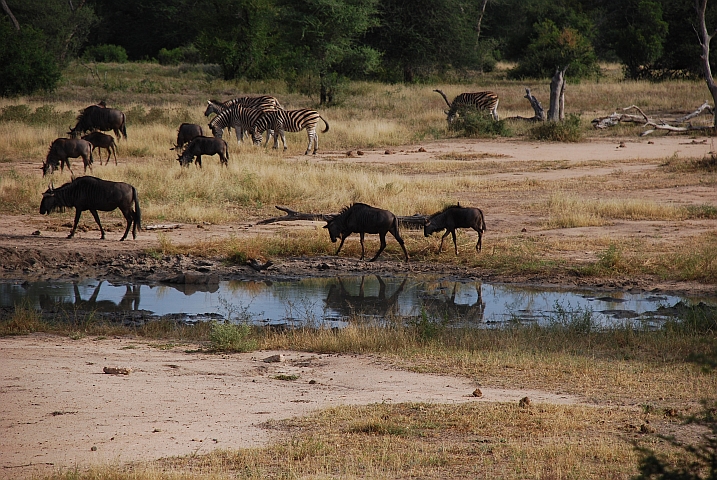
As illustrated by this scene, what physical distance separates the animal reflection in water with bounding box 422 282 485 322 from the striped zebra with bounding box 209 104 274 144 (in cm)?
1394

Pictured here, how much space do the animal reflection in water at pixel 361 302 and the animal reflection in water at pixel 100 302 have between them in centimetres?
266

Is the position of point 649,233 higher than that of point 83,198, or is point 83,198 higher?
point 83,198

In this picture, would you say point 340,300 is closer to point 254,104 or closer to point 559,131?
point 254,104

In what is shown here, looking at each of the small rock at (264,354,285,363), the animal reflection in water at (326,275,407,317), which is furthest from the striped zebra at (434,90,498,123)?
the small rock at (264,354,285,363)

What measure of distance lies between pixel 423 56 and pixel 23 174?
102 ft

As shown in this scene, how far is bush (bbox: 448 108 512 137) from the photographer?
93.5 ft

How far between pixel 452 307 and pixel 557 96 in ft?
66.6

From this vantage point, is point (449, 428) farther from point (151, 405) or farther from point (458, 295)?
point (458, 295)

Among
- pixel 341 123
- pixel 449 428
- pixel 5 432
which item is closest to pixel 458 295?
pixel 449 428

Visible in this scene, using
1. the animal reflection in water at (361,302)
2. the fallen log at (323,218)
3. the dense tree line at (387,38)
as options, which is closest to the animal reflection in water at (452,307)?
the animal reflection in water at (361,302)

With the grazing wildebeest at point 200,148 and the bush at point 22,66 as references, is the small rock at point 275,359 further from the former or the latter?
the bush at point 22,66

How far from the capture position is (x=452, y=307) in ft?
37.1

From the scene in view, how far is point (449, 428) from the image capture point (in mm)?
6172

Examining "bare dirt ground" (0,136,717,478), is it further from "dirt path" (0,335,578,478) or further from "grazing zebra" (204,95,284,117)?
"grazing zebra" (204,95,284,117)
